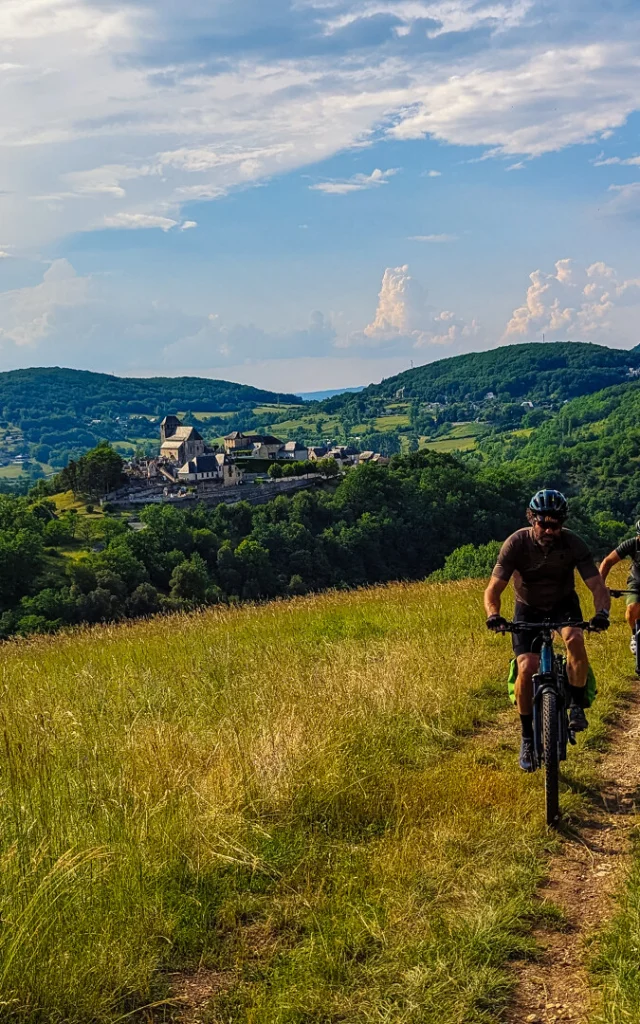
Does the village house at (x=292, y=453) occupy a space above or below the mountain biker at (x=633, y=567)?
above

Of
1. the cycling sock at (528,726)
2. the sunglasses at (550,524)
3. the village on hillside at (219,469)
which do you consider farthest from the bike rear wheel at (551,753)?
the village on hillside at (219,469)

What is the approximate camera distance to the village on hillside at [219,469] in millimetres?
113312

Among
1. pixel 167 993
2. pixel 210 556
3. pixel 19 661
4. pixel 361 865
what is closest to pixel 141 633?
pixel 19 661

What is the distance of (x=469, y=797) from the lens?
5.96 meters

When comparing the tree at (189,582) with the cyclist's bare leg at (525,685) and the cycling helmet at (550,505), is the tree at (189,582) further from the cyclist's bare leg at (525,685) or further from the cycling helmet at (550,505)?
the cycling helmet at (550,505)

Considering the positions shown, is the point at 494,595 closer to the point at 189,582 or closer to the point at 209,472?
the point at 189,582

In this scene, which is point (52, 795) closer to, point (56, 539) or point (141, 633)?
point (141, 633)

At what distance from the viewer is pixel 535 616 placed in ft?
21.2

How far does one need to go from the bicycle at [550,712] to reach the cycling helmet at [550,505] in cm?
80

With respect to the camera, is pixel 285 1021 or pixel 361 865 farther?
pixel 361 865

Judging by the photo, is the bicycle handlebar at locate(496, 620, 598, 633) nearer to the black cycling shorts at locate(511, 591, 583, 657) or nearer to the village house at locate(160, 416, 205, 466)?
the black cycling shorts at locate(511, 591, 583, 657)

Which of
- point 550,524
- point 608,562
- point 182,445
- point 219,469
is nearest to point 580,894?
point 550,524

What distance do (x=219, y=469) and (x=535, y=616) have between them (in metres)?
124

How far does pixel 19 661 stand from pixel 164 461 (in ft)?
427
